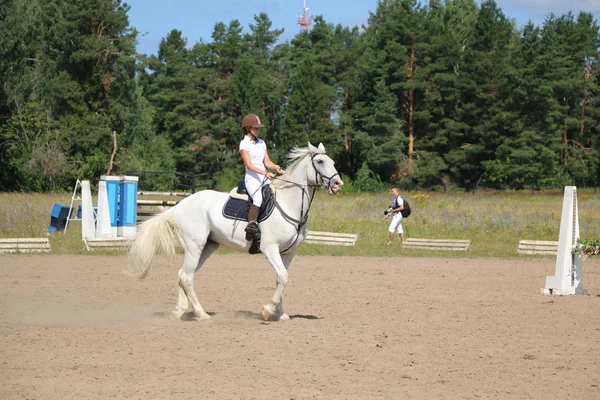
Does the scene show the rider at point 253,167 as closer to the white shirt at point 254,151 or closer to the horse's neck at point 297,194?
the white shirt at point 254,151

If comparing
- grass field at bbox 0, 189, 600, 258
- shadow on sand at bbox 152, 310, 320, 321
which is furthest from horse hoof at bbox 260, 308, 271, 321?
grass field at bbox 0, 189, 600, 258

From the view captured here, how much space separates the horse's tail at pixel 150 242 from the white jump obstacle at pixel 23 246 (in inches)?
415

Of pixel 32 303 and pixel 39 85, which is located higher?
pixel 39 85

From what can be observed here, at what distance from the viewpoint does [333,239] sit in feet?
80.8

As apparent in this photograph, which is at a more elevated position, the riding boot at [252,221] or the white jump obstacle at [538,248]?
the riding boot at [252,221]

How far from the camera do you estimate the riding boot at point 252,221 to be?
10.7 meters

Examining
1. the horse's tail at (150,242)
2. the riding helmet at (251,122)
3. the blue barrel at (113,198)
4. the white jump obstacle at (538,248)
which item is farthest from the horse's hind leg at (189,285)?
the white jump obstacle at (538,248)

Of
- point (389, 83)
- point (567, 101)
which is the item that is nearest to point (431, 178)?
point (389, 83)

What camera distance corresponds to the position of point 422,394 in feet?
22.7

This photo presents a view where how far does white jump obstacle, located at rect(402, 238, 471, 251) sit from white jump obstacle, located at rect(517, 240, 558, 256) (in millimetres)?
1591

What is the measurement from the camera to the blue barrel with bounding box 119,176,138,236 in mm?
24203

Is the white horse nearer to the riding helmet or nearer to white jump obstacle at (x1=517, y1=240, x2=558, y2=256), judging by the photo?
the riding helmet

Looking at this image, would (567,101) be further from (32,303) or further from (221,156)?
(32,303)

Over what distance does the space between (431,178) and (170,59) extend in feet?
96.7
